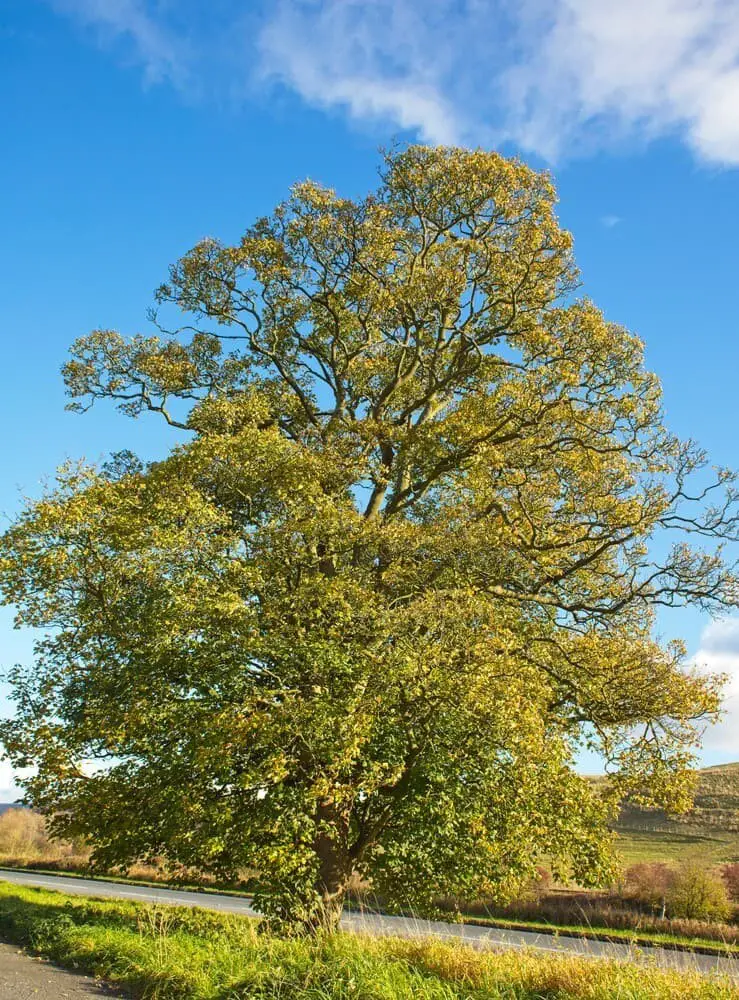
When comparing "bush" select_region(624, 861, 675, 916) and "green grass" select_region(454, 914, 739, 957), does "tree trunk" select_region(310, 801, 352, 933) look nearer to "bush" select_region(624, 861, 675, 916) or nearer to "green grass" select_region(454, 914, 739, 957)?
"green grass" select_region(454, 914, 739, 957)

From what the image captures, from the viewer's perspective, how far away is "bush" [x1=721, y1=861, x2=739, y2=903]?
84.6 feet

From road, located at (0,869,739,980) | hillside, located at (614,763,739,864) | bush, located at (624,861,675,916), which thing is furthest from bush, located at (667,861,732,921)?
hillside, located at (614,763,739,864)

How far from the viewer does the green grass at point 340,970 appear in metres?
7.98

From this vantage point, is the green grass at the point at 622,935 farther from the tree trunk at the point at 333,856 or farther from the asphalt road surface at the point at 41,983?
the asphalt road surface at the point at 41,983

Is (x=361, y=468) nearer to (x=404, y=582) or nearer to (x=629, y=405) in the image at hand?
(x=404, y=582)

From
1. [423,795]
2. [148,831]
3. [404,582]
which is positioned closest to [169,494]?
[404,582]

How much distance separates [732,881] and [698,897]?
1865 mm

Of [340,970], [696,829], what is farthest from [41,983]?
[696,829]

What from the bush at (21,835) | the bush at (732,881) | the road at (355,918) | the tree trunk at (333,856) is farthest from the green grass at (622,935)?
the bush at (21,835)

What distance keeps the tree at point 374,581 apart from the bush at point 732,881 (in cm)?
1226

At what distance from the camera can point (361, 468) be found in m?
18.2

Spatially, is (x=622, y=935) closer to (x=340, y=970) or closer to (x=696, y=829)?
(x=340, y=970)

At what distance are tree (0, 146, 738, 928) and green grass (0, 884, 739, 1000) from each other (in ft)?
5.26

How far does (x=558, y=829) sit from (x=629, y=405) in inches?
371
